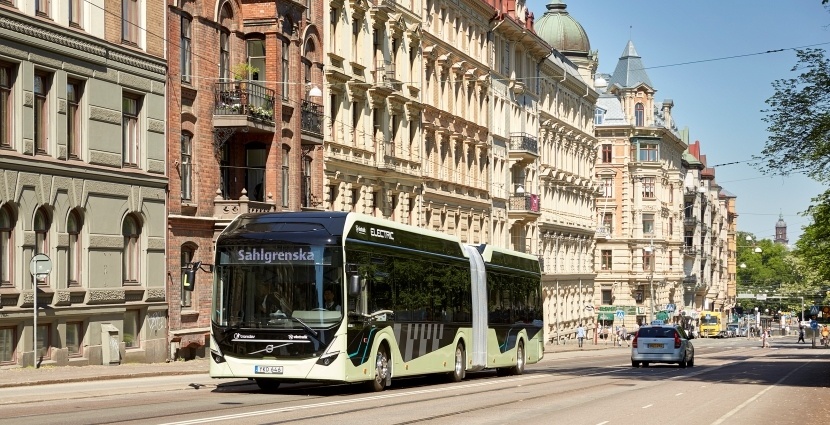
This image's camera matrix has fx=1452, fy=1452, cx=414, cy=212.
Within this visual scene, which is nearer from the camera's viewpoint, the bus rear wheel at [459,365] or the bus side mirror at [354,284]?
the bus side mirror at [354,284]

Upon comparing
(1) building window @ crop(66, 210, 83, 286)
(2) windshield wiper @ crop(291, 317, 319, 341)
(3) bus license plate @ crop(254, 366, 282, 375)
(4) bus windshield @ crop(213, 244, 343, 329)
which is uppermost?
(1) building window @ crop(66, 210, 83, 286)

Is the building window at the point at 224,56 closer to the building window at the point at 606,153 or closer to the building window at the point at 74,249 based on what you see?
the building window at the point at 74,249

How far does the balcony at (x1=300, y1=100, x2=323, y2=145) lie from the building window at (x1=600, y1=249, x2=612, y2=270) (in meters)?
74.9

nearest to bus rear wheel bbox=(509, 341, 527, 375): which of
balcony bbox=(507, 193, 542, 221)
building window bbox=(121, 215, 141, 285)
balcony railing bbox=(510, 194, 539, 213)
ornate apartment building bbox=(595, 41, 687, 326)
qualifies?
building window bbox=(121, 215, 141, 285)

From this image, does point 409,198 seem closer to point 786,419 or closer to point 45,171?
point 45,171

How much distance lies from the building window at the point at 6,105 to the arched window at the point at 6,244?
4.87 ft

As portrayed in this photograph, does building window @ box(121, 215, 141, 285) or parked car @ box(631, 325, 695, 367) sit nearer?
building window @ box(121, 215, 141, 285)

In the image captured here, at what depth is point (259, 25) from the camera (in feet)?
140

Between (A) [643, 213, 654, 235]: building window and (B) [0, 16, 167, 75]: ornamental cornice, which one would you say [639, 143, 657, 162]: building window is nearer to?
(A) [643, 213, 654, 235]: building window

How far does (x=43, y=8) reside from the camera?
105 ft

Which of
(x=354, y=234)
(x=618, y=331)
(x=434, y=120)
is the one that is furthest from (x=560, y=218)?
(x=354, y=234)

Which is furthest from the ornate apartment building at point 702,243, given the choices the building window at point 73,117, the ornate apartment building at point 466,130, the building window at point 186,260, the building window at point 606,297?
the building window at point 73,117

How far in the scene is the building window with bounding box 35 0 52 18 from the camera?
31.9m

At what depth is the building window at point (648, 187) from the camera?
12269cm
